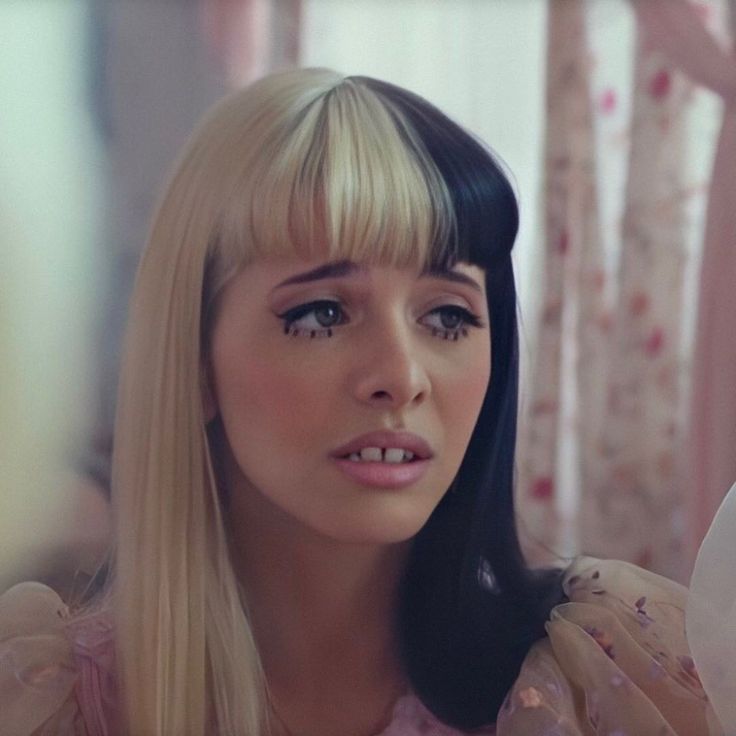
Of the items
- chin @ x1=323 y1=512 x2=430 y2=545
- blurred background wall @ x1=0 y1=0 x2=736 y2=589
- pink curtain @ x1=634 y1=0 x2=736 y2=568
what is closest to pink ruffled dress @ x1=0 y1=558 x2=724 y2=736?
chin @ x1=323 y1=512 x2=430 y2=545

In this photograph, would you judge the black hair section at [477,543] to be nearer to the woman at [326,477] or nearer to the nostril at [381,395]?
the woman at [326,477]

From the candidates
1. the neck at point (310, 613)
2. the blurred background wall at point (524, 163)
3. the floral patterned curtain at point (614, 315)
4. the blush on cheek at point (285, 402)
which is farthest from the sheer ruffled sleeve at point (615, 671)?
the floral patterned curtain at point (614, 315)

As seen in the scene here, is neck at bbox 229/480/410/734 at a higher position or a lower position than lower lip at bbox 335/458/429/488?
lower

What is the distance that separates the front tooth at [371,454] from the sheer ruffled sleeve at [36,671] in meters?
0.26

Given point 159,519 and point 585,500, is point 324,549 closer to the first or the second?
point 159,519

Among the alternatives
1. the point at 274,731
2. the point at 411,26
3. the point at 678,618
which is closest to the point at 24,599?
the point at 274,731

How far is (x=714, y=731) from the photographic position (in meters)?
0.61

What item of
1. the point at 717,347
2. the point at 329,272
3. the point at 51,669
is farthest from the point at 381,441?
the point at 717,347

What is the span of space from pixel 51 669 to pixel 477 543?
0.31 m

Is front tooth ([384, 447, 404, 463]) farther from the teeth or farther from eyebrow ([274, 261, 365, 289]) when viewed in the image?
eyebrow ([274, 261, 365, 289])

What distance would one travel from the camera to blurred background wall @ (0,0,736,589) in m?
1.24

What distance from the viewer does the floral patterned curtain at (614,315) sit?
1.59 meters

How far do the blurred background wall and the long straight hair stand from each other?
427mm

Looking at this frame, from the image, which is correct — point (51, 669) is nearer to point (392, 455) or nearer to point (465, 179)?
point (392, 455)
